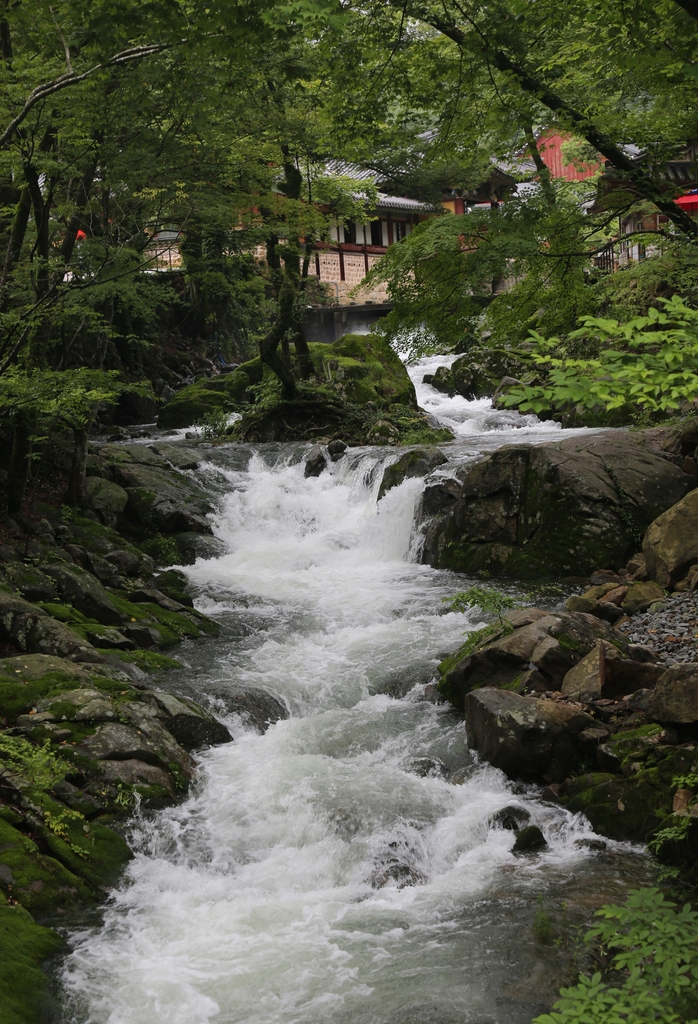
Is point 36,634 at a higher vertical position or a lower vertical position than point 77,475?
lower

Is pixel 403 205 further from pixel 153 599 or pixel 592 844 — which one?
pixel 592 844

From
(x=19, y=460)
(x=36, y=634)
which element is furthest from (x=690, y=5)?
(x=19, y=460)

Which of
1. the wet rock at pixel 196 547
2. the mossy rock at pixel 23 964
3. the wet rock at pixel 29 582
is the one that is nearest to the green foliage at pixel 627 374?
the mossy rock at pixel 23 964

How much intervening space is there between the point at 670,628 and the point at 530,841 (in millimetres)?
3506

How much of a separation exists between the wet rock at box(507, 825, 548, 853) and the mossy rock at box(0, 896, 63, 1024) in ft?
11.6

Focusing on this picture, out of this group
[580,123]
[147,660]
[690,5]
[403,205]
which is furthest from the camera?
[403,205]

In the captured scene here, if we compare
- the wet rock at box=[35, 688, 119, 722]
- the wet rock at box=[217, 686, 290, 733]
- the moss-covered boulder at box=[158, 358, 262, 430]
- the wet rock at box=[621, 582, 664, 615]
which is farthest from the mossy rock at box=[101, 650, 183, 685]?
the moss-covered boulder at box=[158, 358, 262, 430]

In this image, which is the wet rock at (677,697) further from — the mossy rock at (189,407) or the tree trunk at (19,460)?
the mossy rock at (189,407)

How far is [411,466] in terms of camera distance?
55.3 ft

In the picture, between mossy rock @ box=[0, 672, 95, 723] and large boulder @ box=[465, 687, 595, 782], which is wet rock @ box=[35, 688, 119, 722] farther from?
large boulder @ box=[465, 687, 595, 782]

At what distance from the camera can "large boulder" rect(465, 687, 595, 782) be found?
7551mm

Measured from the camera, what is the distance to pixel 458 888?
6.52 m

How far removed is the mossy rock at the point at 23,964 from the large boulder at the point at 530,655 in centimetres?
479

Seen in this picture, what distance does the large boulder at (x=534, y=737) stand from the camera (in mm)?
7551
